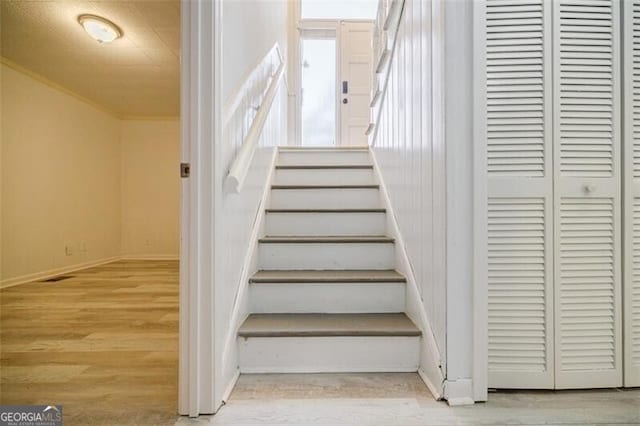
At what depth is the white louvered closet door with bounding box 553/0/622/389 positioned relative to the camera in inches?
54.5

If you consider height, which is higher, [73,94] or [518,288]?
[73,94]

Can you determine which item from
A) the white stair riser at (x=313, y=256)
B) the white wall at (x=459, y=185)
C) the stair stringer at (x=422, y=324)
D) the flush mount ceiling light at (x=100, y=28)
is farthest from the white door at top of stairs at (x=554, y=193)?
the flush mount ceiling light at (x=100, y=28)

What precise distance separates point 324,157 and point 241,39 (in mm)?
1452

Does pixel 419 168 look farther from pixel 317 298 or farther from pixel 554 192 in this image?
pixel 317 298

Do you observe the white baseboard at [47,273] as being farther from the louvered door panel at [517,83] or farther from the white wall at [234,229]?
the louvered door panel at [517,83]

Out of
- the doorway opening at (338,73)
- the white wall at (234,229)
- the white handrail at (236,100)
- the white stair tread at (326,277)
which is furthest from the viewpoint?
the doorway opening at (338,73)

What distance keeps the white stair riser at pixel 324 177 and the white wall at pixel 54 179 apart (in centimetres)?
274

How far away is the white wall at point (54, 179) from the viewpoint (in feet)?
11.2

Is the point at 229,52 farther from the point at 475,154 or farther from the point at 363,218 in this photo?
the point at 363,218

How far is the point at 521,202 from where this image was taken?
1383 millimetres

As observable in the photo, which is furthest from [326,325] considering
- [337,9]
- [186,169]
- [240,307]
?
[337,9]

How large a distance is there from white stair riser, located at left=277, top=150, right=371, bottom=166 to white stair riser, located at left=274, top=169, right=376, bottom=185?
295mm

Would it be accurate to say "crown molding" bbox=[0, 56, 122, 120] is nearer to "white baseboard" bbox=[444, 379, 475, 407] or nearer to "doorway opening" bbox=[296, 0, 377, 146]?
"doorway opening" bbox=[296, 0, 377, 146]

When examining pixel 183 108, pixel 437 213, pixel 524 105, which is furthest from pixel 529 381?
pixel 183 108
